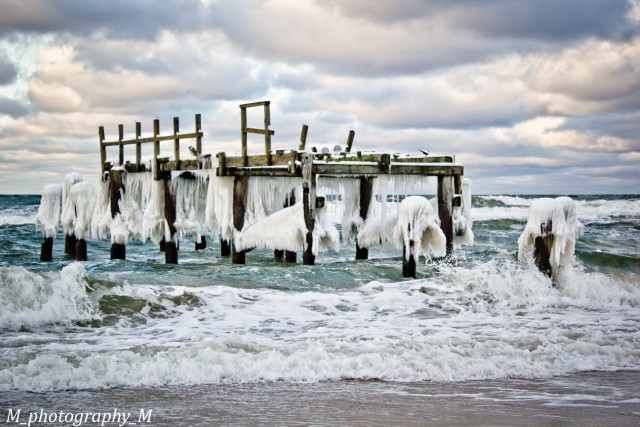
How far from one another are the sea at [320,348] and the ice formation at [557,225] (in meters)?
0.58

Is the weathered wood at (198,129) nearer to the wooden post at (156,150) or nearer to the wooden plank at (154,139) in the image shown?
the wooden plank at (154,139)

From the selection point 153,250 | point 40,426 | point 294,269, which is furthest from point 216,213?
point 40,426

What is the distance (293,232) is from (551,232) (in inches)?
246

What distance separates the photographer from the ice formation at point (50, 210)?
23125mm

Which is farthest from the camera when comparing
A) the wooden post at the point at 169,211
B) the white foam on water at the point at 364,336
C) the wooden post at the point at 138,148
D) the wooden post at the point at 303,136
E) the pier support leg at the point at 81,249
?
the pier support leg at the point at 81,249

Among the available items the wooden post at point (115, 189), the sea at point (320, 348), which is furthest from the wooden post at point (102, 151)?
the sea at point (320, 348)

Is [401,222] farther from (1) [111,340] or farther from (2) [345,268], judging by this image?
(1) [111,340]

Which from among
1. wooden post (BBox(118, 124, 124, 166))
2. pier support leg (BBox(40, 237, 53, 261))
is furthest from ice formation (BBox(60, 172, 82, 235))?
wooden post (BBox(118, 124, 124, 166))

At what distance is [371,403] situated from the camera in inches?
304

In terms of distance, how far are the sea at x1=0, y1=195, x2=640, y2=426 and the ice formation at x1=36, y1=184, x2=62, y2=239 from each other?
8515mm

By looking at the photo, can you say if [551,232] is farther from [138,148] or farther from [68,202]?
[68,202]

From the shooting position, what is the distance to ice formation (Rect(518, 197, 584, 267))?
1288cm

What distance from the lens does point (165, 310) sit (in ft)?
41.9

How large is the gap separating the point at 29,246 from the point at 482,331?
23.5 m
